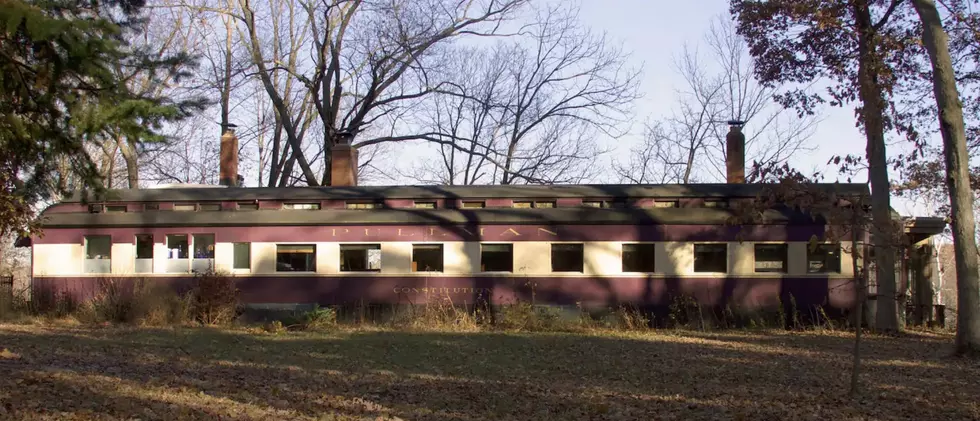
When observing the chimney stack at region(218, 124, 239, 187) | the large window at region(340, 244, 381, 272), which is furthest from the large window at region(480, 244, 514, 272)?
the chimney stack at region(218, 124, 239, 187)

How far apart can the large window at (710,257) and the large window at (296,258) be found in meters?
8.89

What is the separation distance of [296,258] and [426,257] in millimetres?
3092

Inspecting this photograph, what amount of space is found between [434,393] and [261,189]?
1274cm

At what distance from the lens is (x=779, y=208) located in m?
19.7

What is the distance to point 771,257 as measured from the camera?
19.7 meters

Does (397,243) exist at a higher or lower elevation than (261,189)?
lower

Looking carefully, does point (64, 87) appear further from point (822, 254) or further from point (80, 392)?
point (822, 254)

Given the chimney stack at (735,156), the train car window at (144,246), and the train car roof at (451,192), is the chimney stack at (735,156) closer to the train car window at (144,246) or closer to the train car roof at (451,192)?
the train car roof at (451,192)

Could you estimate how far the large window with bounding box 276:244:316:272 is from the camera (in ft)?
67.3

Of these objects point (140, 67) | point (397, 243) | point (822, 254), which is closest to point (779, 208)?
point (822, 254)

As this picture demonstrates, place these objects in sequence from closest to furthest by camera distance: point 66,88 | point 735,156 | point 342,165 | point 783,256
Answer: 1. point 66,88
2. point 783,256
3. point 735,156
4. point 342,165

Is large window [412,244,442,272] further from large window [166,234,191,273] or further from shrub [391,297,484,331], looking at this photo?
large window [166,234,191,273]

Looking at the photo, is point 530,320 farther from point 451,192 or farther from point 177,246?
point 177,246

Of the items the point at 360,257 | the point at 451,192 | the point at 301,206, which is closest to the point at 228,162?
the point at 301,206
